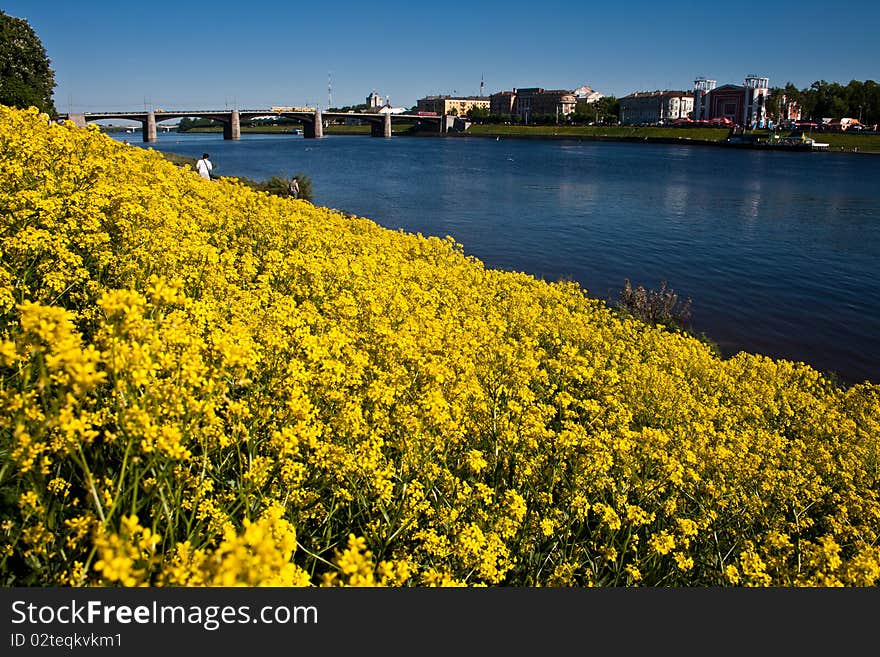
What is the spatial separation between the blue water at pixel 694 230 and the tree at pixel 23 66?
1492 cm

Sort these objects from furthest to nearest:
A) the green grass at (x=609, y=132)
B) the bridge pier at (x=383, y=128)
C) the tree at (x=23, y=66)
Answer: the bridge pier at (x=383, y=128) → the green grass at (x=609, y=132) → the tree at (x=23, y=66)

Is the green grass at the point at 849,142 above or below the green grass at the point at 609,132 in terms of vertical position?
below

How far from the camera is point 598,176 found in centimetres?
5919

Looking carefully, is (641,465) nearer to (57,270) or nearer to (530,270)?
(57,270)

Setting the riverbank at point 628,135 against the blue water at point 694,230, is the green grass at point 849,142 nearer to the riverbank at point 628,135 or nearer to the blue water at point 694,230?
the riverbank at point 628,135

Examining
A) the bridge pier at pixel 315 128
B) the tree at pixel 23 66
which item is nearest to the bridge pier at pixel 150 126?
the bridge pier at pixel 315 128

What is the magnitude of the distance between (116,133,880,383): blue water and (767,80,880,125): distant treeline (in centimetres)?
8853

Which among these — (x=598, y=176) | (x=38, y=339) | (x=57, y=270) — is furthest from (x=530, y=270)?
(x=598, y=176)

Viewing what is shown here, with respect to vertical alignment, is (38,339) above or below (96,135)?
below

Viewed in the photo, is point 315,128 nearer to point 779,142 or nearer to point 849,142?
point 779,142

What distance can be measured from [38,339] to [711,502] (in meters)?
5.43

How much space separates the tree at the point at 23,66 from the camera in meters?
41.6

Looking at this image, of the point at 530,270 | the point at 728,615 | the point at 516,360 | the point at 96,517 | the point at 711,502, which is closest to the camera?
the point at 728,615

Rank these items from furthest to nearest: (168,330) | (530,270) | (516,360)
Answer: (530,270) → (516,360) → (168,330)
